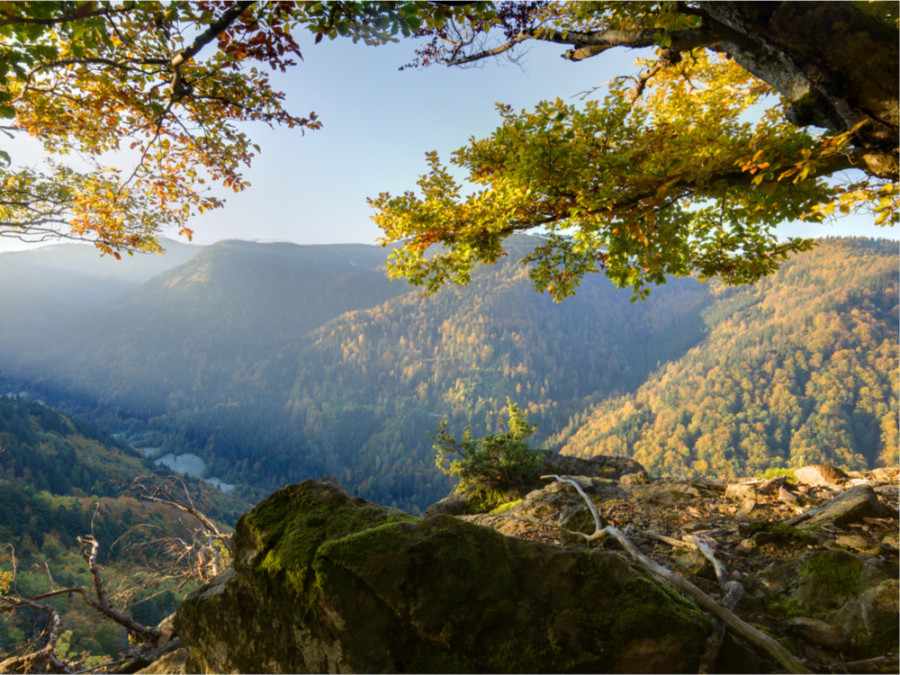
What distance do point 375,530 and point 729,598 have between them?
341cm

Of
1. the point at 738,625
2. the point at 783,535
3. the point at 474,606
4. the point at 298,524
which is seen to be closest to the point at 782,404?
the point at 783,535

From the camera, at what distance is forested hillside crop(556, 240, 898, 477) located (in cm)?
12912

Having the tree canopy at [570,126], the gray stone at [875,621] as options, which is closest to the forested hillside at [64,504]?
the tree canopy at [570,126]

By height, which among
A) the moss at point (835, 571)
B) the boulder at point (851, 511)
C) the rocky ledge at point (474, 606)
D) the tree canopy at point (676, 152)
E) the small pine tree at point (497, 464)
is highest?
the tree canopy at point (676, 152)

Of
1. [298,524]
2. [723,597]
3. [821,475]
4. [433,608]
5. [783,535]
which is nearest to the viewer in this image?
[433,608]

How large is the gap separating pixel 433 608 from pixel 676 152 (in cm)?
616

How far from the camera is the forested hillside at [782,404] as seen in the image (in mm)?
129125

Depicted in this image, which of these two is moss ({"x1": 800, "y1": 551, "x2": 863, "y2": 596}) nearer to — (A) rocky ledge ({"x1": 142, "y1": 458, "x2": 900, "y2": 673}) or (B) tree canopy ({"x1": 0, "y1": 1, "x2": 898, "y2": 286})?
(A) rocky ledge ({"x1": 142, "y1": 458, "x2": 900, "y2": 673})

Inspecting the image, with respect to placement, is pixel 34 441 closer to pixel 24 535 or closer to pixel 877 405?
pixel 24 535

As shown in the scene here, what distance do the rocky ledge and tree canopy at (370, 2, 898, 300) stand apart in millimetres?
3714

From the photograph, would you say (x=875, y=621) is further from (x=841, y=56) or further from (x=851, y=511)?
(x=841, y=56)

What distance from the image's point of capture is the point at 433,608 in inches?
106

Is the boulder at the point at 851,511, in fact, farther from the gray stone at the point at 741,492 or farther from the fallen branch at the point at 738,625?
the fallen branch at the point at 738,625

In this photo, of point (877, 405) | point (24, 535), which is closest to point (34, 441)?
point (24, 535)
